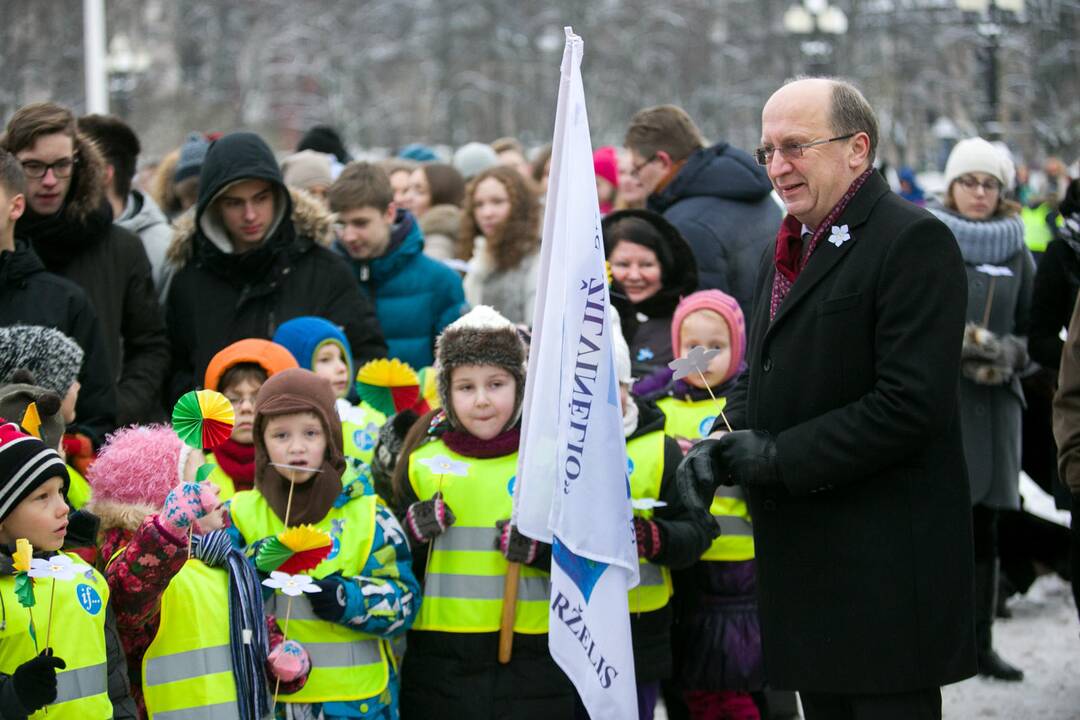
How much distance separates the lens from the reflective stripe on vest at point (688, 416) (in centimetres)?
529

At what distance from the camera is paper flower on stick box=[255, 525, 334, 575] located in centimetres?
395

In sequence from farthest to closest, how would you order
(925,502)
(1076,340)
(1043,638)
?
(1043,638)
(1076,340)
(925,502)

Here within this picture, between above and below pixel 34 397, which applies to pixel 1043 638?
below

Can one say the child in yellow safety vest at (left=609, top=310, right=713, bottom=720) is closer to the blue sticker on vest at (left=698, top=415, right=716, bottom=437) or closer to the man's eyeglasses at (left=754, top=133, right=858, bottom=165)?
the blue sticker on vest at (left=698, top=415, right=716, bottom=437)

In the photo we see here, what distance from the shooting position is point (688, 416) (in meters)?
5.34

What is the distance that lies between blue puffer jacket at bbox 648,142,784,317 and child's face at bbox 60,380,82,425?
275 centimetres

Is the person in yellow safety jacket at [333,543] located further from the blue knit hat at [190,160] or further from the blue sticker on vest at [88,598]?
the blue knit hat at [190,160]

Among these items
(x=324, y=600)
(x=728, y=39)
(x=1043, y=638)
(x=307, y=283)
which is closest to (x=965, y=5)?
(x=1043, y=638)

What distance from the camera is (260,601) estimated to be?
13.1 feet

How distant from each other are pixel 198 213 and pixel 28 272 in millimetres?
979

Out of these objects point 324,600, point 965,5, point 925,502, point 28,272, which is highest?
point 965,5

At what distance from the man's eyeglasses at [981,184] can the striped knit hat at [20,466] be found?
443 cm

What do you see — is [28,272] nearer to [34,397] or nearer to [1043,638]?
[34,397]

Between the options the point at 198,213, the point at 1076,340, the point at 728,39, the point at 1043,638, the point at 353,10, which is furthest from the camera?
the point at 353,10
